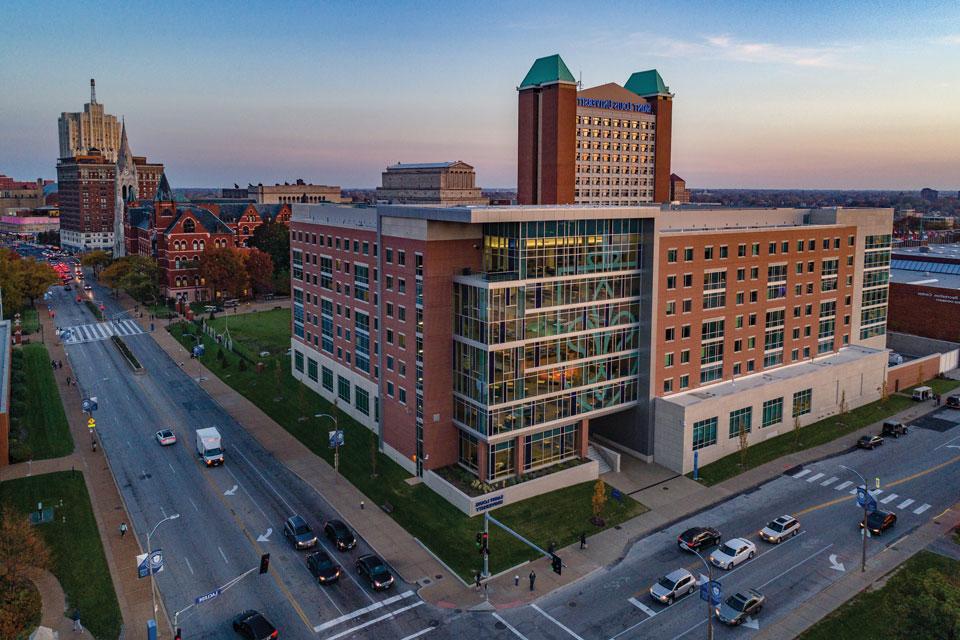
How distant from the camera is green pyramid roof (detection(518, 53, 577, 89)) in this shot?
160 meters

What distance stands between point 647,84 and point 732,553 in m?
172

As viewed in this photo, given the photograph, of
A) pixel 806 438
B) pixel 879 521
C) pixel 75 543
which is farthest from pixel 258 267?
pixel 879 521

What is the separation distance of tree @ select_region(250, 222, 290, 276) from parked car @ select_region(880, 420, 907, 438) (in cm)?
12159

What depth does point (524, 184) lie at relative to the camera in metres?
170

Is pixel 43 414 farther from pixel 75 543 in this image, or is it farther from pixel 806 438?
pixel 806 438

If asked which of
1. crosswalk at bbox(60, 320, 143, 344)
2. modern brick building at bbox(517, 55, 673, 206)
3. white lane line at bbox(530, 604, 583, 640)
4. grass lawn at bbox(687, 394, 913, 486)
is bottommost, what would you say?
white lane line at bbox(530, 604, 583, 640)

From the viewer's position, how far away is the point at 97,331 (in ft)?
378

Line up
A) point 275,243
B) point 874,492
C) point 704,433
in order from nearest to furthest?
point 874,492
point 704,433
point 275,243

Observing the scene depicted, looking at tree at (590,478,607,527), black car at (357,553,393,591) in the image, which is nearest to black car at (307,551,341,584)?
black car at (357,553,393,591)

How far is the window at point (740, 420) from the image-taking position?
6312 centimetres

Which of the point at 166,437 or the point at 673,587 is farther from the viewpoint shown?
the point at 166,437

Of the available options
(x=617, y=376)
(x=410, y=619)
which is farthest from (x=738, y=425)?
(x=410, y=619)

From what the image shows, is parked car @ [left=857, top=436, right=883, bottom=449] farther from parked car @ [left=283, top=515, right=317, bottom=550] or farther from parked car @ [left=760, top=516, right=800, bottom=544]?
parked car @ [left=283, top=515, right=317, bottom=550]

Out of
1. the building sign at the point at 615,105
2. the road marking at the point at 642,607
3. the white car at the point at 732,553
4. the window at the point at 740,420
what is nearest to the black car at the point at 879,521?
the white car at the point at 732,553
